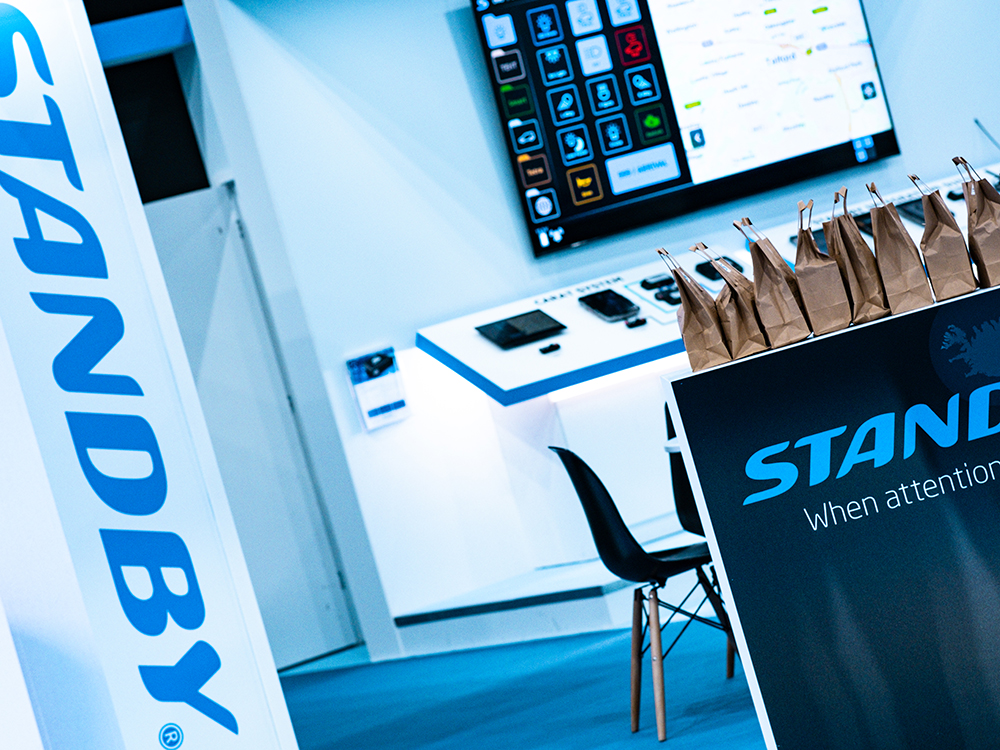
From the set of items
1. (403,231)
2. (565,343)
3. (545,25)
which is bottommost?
(565,343)

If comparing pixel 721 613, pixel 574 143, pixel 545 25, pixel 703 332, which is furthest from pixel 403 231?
pixel 703 332

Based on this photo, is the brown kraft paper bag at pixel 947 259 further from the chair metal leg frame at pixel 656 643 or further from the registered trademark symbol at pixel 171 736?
the registered trademark symbol at pixel 171 736

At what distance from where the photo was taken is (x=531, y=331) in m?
4.75

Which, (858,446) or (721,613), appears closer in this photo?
(858,446)

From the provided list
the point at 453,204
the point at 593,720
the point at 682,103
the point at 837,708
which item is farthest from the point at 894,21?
the point at 837,708

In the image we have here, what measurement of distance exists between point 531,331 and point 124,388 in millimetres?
2389

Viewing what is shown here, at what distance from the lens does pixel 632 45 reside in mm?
5105

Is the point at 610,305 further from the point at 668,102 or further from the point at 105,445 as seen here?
the point at 105,445

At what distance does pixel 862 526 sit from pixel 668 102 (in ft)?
11.2

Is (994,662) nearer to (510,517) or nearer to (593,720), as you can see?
(593,720)

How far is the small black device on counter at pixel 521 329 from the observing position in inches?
186

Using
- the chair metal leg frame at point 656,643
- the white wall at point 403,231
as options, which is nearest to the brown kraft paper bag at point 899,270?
the chair metal leg frame at point 656,643

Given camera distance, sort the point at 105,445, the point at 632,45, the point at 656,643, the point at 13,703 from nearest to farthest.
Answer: the point at 13,703 < the point at 105,445 < the point at 656,643 < the point at 632,45

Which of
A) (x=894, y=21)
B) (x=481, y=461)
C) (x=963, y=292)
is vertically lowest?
(x=481, y=461)
